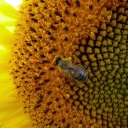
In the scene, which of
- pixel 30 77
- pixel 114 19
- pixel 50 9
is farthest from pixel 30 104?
pixel 114 19

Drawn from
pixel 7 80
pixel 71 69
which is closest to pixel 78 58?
pixel 71 69

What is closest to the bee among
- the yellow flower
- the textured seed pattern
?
the textured seed pattern

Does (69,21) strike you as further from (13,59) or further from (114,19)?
(13,59)

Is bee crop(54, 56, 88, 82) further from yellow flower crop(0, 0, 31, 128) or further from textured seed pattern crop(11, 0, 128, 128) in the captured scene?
yellow flower crop(0, 0, 31, 128)

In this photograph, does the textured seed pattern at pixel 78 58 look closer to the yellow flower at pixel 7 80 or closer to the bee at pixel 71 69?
the bee at pixel 71 69

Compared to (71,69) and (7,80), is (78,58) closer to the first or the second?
(71,69)

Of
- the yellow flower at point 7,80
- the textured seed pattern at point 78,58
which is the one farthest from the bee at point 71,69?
the yellow flower at point 7,80
